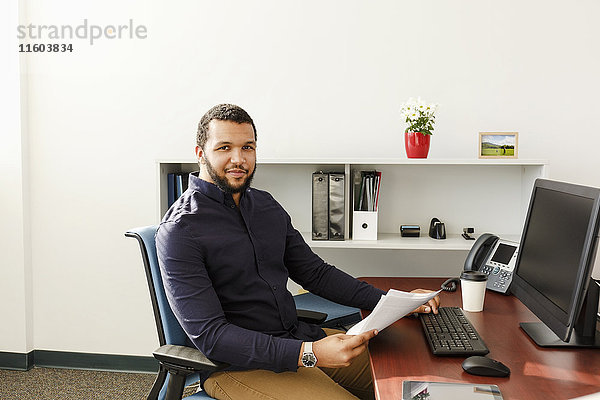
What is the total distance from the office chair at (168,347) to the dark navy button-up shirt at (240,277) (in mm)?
51

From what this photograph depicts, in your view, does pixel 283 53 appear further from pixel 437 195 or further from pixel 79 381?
pixel 79 381

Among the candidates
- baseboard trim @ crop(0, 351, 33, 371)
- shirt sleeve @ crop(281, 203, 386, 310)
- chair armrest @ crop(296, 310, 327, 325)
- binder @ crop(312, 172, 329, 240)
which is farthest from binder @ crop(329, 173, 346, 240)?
baseboard trim @ crop(0, 351, 33, 371)

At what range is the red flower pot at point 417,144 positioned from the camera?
2783 mm

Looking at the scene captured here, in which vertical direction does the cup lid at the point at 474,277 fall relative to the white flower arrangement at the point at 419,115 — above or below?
below

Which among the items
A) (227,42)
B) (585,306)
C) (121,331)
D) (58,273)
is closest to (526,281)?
(585,306)

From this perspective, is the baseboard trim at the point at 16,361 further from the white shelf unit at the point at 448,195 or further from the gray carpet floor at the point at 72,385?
the white shelf unit at the point at 448,195

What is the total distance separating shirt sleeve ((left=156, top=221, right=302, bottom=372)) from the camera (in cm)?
170

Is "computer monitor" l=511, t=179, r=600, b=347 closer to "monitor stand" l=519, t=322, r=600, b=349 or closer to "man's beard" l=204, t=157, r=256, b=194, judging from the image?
"monitor stand" l=519, t=322, r=600, b=349

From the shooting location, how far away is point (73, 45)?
3.30 m

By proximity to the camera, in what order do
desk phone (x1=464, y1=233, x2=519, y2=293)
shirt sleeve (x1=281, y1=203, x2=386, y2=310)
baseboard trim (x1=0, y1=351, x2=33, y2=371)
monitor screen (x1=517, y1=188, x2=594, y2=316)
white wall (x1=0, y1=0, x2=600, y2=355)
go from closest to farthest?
monitor screen (x1=517, y1=188, x2=594, y2=316) → shirt sleeve (x1=281, y1=203, x2=386, y2=310) → desk phone (x1=464, y1=233, x2=519, y2=293) → white wall (x1=0, y1=0, x2=600, y2=355) → baseboard trim (x1=0, y1=351, x2=33, y2=371)

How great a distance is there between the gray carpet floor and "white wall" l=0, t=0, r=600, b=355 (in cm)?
15

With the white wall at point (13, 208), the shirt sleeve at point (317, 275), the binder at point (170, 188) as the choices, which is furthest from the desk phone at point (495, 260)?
the white wall at point (13, 208)

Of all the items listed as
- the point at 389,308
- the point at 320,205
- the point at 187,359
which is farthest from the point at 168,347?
the point at 320,205

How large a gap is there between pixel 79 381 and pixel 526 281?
2461mm
